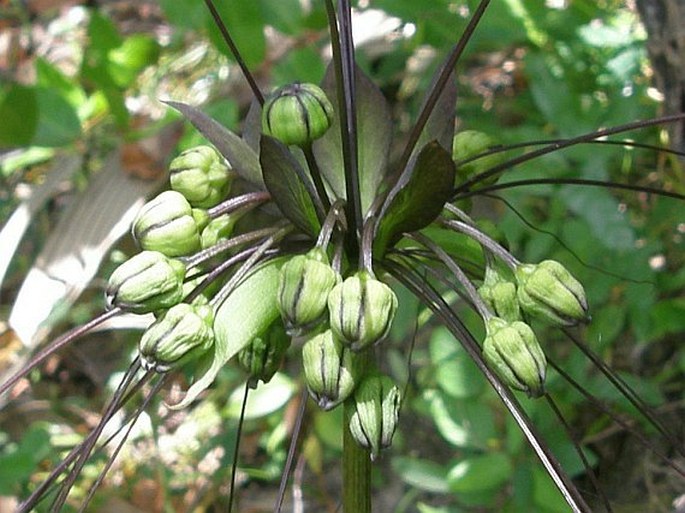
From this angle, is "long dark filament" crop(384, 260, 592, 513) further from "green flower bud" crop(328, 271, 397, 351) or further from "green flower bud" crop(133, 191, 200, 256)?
"green flower bud" crop(133, 191, 200, 256)

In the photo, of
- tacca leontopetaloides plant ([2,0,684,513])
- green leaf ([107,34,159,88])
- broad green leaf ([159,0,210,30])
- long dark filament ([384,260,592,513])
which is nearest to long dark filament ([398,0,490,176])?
tacca leontopetaloides plant ([2,0,684,513])

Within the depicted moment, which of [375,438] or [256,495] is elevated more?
[375,438]

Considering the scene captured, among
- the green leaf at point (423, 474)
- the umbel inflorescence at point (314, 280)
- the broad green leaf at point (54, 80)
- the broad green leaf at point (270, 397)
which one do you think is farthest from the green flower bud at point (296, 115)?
the broad green leaf at point (54, 80)

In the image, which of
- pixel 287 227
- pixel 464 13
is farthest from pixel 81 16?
pixel 287 227

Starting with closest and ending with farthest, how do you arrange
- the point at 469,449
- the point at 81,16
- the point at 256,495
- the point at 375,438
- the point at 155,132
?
the point at 375,438, the point at 469,449, the point at 155,132, the point at 256,495, the point at 81,16

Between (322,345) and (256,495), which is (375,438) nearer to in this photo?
(322,345)

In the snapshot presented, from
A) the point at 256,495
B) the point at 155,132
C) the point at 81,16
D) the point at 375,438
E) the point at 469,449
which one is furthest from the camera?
the point at 81,16

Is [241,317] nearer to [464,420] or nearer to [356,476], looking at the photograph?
[356,476]
